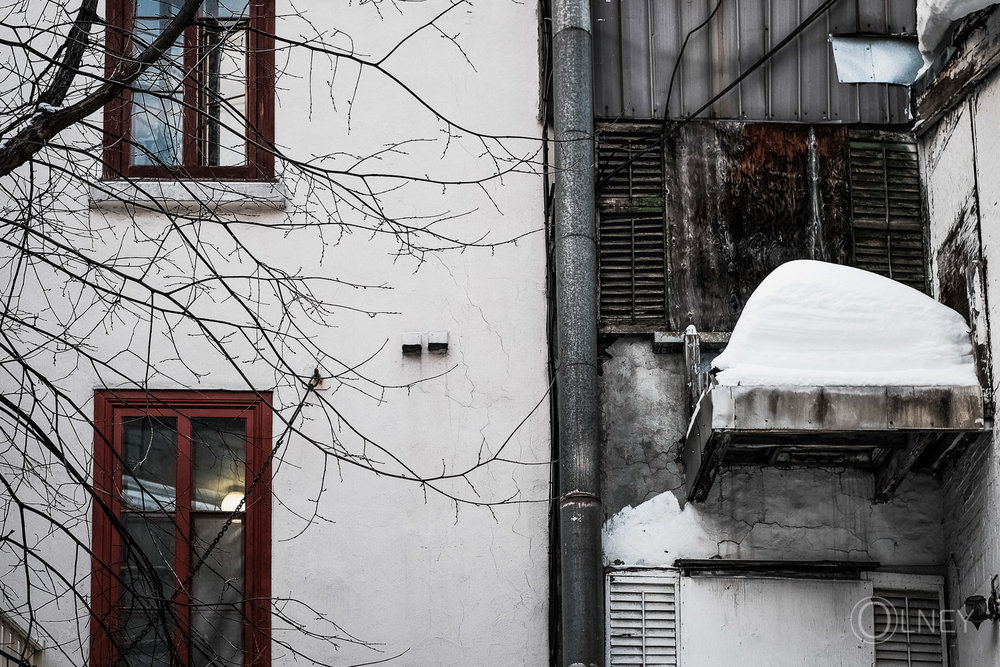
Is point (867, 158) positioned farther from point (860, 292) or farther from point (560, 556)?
point (560, 556)

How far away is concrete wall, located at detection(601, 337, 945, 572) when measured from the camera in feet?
29.8

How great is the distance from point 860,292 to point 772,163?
1.59m

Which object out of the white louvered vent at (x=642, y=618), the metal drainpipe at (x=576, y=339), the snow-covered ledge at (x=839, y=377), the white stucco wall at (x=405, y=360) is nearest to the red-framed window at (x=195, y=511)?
the white stucco wall at (x=405, y=360)

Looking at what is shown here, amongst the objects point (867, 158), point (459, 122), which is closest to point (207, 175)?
point (459, 122)

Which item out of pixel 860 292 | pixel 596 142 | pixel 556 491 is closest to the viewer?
pixel 860 292

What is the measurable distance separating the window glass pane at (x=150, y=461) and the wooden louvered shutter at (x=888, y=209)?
515 centimetres

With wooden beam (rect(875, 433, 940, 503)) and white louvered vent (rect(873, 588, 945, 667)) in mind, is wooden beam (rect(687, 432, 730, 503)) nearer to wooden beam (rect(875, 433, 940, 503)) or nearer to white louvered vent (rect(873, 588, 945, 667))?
wooden beam (rect(875, 433, 940, 503))

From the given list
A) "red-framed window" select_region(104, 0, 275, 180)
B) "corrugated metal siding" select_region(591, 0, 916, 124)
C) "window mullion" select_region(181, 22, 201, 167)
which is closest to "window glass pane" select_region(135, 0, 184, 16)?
"red-framed window" select_region(104, 0, 275, 180)

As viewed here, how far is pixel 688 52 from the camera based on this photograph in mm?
9891

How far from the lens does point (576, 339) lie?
29.3 ft

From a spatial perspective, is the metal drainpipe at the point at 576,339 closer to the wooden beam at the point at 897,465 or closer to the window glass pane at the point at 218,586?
the wooden beam at the point at 897,465

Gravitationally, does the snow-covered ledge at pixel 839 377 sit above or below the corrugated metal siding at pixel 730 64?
below

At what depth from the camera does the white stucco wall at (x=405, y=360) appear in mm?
8992

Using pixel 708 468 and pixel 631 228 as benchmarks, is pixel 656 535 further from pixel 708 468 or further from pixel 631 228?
pixel 631 228
